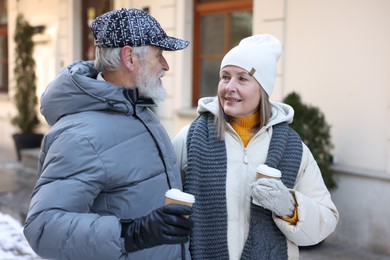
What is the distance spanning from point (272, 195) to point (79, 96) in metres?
0.75

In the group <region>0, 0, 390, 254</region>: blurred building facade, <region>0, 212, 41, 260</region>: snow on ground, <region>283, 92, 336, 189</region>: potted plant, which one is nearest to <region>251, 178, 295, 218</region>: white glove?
<region>283, 92, 336, 189</region>: potted plant

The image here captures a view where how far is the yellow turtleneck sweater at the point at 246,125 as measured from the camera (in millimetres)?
2203

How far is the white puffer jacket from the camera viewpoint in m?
2.04

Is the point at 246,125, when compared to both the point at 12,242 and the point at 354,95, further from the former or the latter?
the point at 12,242

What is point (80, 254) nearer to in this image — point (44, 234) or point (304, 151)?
point (44, 234)

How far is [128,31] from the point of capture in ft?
5.74

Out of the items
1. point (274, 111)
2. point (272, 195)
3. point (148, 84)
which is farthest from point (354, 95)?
point (148, 84)

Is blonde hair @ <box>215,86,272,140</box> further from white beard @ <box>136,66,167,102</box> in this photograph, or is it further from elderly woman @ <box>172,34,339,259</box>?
white beard @ <box>136,66,167,102</box>

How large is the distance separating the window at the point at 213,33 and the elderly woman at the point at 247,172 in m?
4.32

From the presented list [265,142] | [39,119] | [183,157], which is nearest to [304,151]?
[265,142]

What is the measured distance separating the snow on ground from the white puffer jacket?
3207 mm

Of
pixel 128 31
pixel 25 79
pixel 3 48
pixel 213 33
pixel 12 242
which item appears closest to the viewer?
pixel 128 31

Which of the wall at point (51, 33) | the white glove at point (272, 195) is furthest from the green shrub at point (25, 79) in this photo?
the white glove at point (272, 195)

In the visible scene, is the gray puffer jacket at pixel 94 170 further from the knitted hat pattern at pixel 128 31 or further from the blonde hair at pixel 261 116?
the blonde hair at pixel 261 116
